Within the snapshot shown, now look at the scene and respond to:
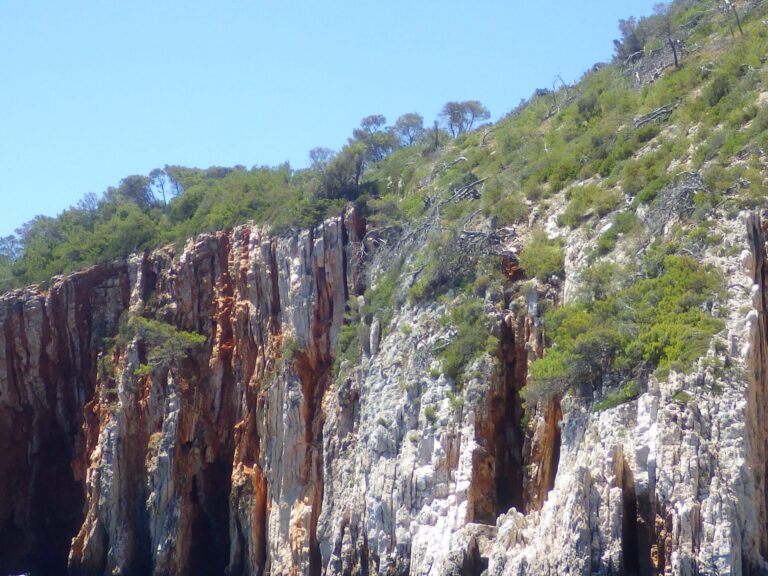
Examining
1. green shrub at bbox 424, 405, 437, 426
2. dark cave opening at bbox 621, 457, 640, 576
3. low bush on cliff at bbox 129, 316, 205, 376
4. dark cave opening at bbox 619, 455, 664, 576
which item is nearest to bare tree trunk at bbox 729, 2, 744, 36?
green shrub at bbox 424, 405, 437, 426

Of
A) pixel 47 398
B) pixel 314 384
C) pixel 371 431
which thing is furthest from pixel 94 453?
pixel 371 431

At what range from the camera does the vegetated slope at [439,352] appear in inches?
1017

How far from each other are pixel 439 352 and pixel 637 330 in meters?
6.66

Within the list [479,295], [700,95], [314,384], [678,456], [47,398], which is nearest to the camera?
[678,456]

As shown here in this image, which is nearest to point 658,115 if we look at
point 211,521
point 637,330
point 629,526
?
point 637,330

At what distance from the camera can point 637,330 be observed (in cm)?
2806

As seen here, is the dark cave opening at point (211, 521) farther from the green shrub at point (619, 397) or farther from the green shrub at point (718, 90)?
the green shrub at point (718, 90)

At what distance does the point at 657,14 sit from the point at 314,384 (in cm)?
2160

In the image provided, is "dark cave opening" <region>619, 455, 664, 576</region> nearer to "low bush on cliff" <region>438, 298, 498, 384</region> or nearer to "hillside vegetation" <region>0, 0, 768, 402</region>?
"hillside vegetation" <region>0, 0, 768, 402</region>

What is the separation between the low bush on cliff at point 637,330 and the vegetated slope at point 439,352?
8cm

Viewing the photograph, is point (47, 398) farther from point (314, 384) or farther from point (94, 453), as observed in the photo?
point (314, 384)

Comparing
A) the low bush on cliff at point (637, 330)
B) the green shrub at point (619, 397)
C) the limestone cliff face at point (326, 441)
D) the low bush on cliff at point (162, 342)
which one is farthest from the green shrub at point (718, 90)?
the low bush on cliff at point (162, 342)

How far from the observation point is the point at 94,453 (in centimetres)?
4431

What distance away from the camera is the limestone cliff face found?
2511cm
